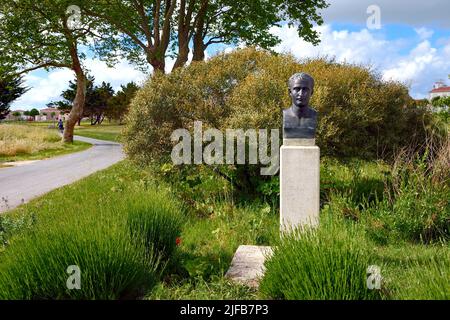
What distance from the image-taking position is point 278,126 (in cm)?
854

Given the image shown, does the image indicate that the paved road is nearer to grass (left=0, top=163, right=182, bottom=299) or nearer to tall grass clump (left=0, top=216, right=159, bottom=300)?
grass (left=0, top=163, right=182, bottom=299)

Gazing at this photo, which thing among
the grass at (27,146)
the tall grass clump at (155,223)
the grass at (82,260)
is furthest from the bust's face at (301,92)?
the grass at (27,146)

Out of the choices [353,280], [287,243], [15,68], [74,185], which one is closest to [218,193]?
[74,185]

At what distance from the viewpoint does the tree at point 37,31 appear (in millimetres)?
21609

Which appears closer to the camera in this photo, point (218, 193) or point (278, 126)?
point (278, 126)

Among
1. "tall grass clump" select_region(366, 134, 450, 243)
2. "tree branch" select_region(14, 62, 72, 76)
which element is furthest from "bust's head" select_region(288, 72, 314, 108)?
"tree branch" select_region(14, 62, 72, 76)

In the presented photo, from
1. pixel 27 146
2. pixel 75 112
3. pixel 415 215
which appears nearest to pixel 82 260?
pixel 415 215

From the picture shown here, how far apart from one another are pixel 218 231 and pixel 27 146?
60.8ft

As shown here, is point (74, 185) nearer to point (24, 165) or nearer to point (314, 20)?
Result: point (24, 165)

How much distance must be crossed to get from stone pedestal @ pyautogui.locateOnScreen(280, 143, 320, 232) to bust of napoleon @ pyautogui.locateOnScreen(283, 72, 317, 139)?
0.38m

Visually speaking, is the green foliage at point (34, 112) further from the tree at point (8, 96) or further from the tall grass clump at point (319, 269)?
the tall grass clump at point (319, 269)

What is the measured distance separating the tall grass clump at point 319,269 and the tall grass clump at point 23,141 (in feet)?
64.5

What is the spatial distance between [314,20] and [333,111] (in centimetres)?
1450

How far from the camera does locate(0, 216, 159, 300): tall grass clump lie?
12.9ft
